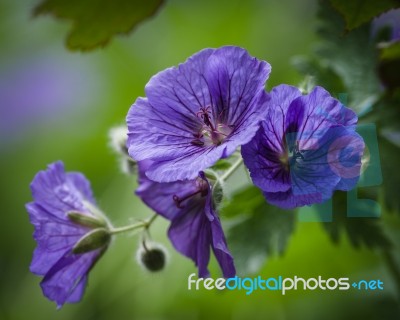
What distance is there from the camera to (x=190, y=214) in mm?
639

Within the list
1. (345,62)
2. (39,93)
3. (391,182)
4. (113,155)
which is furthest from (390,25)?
(39,93)

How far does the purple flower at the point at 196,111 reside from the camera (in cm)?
54

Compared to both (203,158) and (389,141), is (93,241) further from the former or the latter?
(389,141)

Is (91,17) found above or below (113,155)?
above

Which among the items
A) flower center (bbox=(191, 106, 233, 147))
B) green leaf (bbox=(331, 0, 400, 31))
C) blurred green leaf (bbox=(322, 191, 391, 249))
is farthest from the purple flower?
blurred green leaf (bbox=(322, 191, 391, 249))

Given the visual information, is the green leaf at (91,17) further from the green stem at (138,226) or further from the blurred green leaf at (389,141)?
the blurred green leaf at (389,141)

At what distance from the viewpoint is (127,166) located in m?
0.72

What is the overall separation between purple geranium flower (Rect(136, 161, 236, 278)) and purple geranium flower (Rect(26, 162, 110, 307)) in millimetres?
77

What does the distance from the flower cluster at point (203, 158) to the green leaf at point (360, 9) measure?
11 centimetres

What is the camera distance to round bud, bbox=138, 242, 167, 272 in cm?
70

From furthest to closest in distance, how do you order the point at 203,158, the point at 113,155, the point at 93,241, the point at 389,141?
the point at 113,155 < the point at 389,141 < the point at 93,241 < the point at 203,158

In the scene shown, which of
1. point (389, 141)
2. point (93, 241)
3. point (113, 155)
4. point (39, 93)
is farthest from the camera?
point (39, 93)

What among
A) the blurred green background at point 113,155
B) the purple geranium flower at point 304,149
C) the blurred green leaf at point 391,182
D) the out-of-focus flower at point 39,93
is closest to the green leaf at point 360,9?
the purple geranium flower at point 304,149

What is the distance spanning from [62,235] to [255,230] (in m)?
0.27
